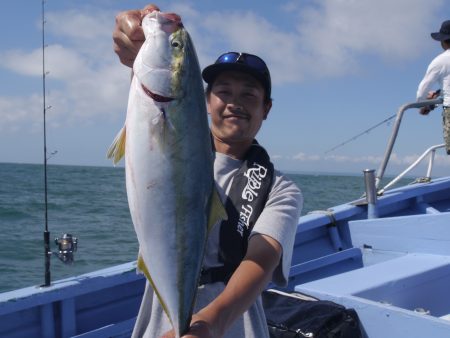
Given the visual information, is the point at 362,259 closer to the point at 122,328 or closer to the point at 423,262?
the point at 423,262

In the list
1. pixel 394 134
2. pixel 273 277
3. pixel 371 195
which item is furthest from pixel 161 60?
pixel 394 134

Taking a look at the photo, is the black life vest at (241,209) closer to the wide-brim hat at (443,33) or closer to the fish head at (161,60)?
the fish head at (161,60)

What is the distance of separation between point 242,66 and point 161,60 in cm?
49

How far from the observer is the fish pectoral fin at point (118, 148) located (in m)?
1.99

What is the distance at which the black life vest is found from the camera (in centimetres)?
218

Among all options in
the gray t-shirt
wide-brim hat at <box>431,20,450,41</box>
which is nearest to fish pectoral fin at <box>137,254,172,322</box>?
the gray t-shirt

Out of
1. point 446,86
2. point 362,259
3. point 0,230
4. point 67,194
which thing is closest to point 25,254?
point 0,230

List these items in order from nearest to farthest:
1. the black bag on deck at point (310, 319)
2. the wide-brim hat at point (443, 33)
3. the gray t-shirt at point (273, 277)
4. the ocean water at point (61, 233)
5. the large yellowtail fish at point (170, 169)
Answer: the large yellowtail fish at point (170, 169) < the gray t-shirt at point (273, 277) < the black bag on deck at point (310, 319) < the wide-brim hat at point (443, 33) < the ocean water at point (61, 233)

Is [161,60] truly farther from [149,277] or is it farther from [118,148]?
[149,277]

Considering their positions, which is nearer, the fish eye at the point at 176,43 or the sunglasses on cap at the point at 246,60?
the fish eye at the point at 176,43

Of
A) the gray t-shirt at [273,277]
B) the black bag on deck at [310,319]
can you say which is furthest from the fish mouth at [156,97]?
the black bag on deck at [310,319]

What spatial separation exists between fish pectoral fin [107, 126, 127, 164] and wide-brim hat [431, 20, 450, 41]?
635cm

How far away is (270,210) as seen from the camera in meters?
2.20

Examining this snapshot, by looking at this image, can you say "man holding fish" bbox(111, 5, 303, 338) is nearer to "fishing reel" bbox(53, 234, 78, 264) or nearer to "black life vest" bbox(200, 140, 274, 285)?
"black life vest" bbox(200, 140, 274, 285)
